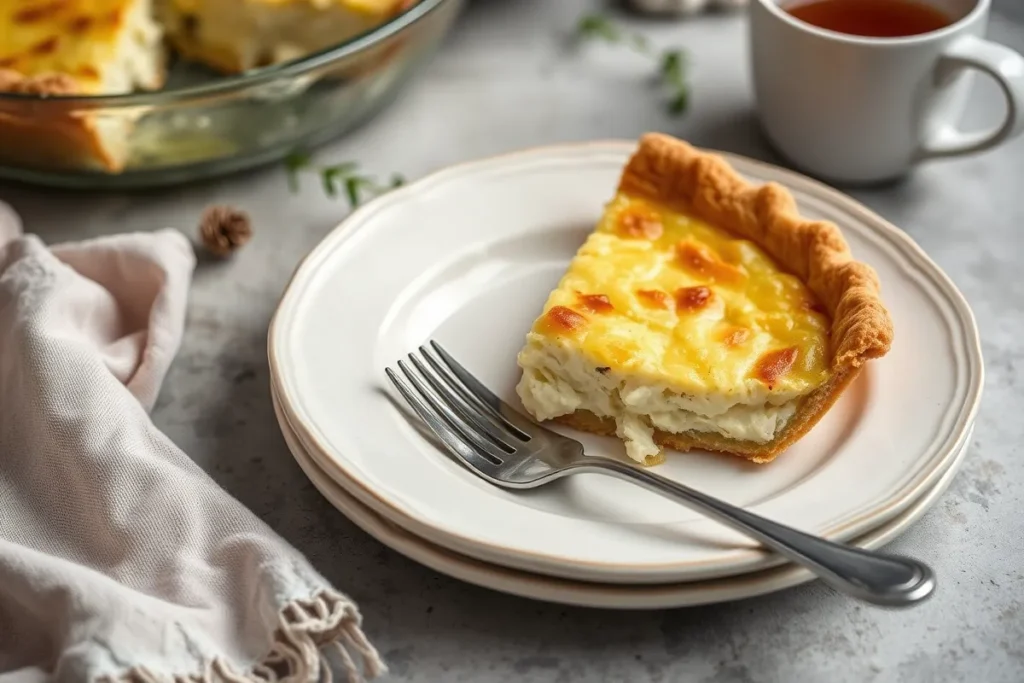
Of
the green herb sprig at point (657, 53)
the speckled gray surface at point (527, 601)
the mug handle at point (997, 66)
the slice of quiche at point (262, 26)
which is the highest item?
the mug handle at point (997, 66)

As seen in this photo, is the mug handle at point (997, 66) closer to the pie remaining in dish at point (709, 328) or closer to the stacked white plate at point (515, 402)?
the stacked white plate at point (515, 402)

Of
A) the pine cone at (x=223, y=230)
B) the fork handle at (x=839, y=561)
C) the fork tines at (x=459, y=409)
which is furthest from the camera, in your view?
the pine cone at (x=223, y=230)

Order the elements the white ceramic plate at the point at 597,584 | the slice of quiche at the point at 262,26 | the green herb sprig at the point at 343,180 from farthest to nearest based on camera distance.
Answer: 1. the slice of quiche at the point at 262,26
2. the green herb sprig at the point at 343,180
3. the white ceramic plate at the point at 597,584

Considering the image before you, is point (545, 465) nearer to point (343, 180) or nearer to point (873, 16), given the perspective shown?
point (343, 180)

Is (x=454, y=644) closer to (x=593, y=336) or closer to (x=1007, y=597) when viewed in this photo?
(x=593, y=336)

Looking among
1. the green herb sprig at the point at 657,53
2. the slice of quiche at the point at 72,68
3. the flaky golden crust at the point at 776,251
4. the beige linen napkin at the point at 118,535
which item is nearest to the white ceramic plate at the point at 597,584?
the beige linen napkin at the point at 118,535

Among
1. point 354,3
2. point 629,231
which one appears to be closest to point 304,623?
point 629,231

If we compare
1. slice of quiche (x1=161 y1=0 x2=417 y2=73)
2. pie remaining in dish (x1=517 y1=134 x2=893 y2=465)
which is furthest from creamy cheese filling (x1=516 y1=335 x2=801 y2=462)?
slice of quiche (x1=161 y1=0 x2=417 y2=73)

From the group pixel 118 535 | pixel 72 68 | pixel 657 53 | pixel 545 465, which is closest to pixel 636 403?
pixel 545 465
